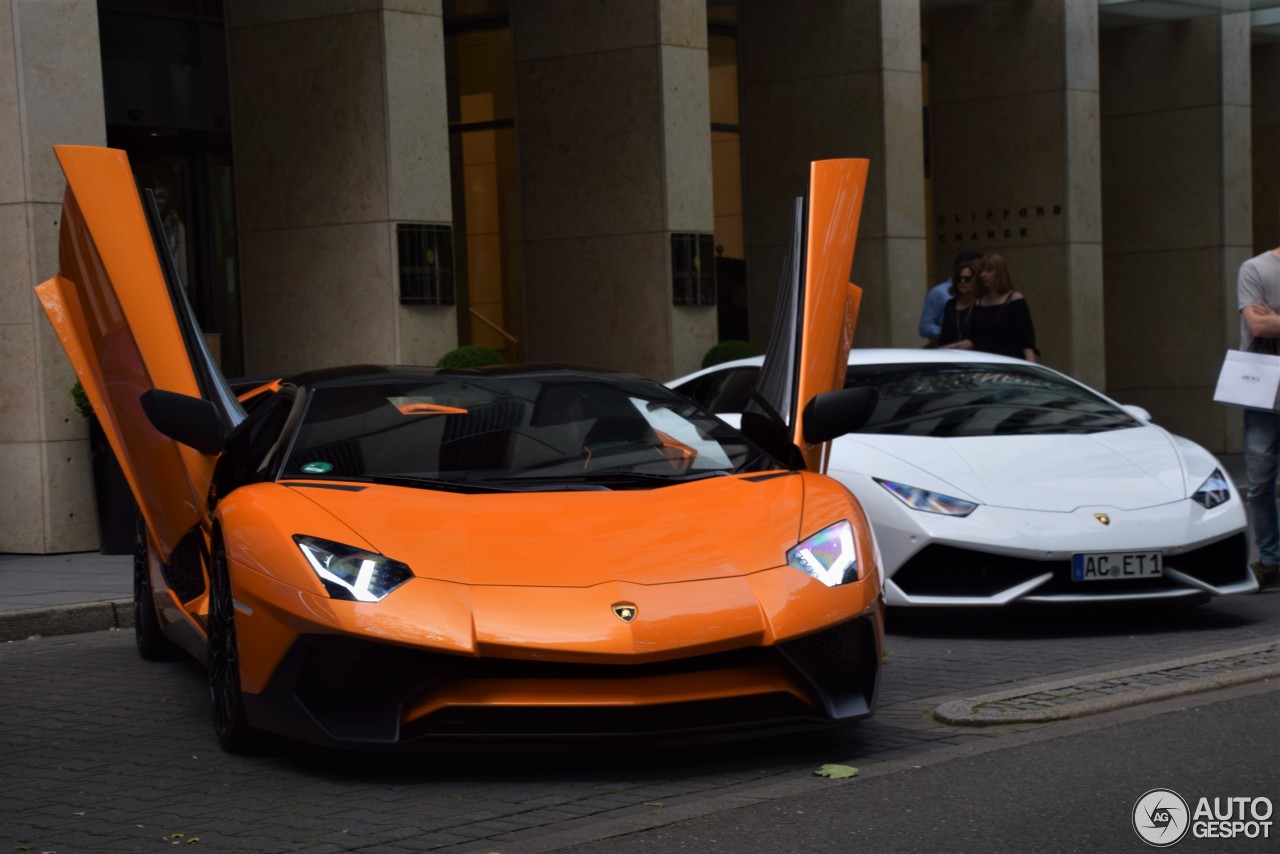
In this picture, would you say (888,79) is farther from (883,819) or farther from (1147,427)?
(883,819)

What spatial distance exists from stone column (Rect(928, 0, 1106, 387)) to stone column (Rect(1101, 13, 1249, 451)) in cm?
200

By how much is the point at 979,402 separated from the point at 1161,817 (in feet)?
15.1

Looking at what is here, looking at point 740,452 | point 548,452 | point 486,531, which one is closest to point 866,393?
point 740,452

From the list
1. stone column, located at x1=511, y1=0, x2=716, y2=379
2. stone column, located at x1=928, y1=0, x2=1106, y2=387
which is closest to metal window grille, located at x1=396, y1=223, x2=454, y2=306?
stone column, located at x1=511, y1=0, x2=716, y2=379

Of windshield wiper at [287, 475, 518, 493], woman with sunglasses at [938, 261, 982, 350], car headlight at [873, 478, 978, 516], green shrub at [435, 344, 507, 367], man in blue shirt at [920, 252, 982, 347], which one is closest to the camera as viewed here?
windshield wiper at [287, 475, 518, 493]

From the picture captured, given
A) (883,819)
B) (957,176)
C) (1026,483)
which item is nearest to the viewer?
(883,819)

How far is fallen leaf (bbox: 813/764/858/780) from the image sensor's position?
209 inches

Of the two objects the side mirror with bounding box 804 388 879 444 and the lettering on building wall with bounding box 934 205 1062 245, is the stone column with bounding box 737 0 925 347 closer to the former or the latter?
the lettering on building wall with bounding box 934 205 1062 245

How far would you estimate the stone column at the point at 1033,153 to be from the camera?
1950cm

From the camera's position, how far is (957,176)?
20.5 meters

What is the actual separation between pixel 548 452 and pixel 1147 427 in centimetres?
397

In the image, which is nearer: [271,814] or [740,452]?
[271,814]

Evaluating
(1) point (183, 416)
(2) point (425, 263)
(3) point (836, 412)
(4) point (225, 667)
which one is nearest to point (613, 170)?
Result: (2) point (425, 263)

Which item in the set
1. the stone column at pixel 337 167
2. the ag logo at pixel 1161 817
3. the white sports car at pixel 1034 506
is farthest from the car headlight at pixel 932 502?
the stone column at pixel 337 167
